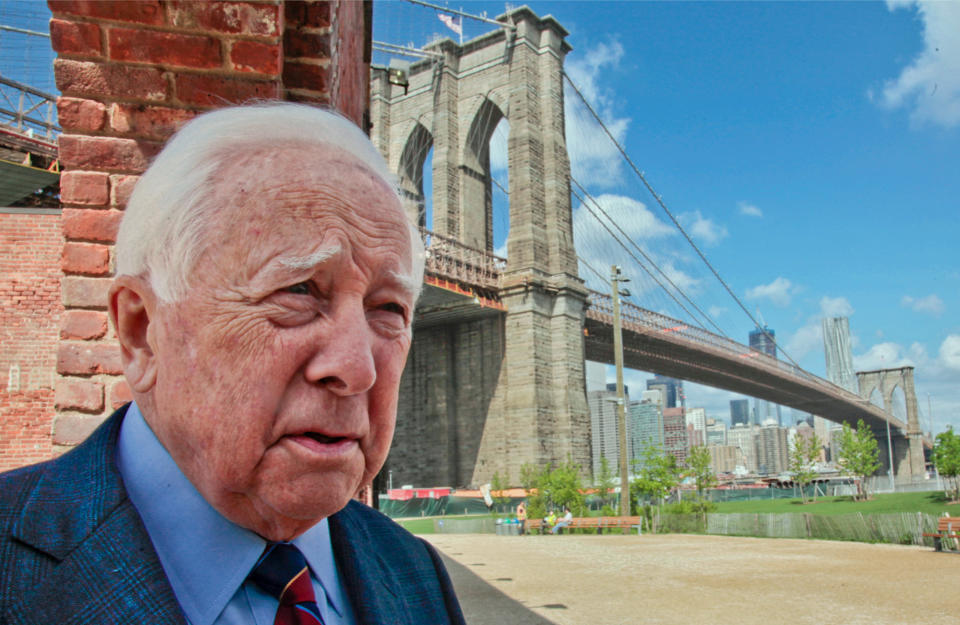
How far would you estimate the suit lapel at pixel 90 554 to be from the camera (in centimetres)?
A: 86

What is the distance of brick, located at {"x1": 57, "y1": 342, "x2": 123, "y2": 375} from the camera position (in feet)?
6.19

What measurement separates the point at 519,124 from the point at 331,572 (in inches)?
1405

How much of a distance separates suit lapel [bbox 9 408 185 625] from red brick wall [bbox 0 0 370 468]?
39.1 inches

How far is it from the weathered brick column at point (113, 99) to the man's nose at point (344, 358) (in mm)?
1195

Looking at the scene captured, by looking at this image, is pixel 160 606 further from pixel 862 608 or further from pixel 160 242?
pixel 862 608

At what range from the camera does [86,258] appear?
196 cm

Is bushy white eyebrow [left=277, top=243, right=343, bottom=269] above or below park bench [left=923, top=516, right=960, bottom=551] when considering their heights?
above

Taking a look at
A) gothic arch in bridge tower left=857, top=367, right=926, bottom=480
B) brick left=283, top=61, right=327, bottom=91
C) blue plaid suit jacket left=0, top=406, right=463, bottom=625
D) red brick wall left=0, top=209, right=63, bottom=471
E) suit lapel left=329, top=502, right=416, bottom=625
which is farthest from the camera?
gothic arch in bridge tower left=857, top=367, right=926, bottom=480

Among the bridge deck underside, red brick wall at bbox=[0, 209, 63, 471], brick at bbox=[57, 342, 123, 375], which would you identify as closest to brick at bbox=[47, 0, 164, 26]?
brick at bbox=[57, 342, 123, 375]

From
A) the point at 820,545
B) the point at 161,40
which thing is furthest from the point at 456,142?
the point at 161,40

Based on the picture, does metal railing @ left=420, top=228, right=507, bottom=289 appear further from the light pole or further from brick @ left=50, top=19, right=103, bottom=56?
brick @ left=50, top=19, right=103, bottom=56

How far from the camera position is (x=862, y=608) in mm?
7152

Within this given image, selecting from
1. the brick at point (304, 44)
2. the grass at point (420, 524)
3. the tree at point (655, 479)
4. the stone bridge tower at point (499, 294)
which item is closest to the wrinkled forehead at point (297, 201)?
the brick at point (304, 44)

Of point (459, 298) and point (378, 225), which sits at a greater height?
point (459, 298)
